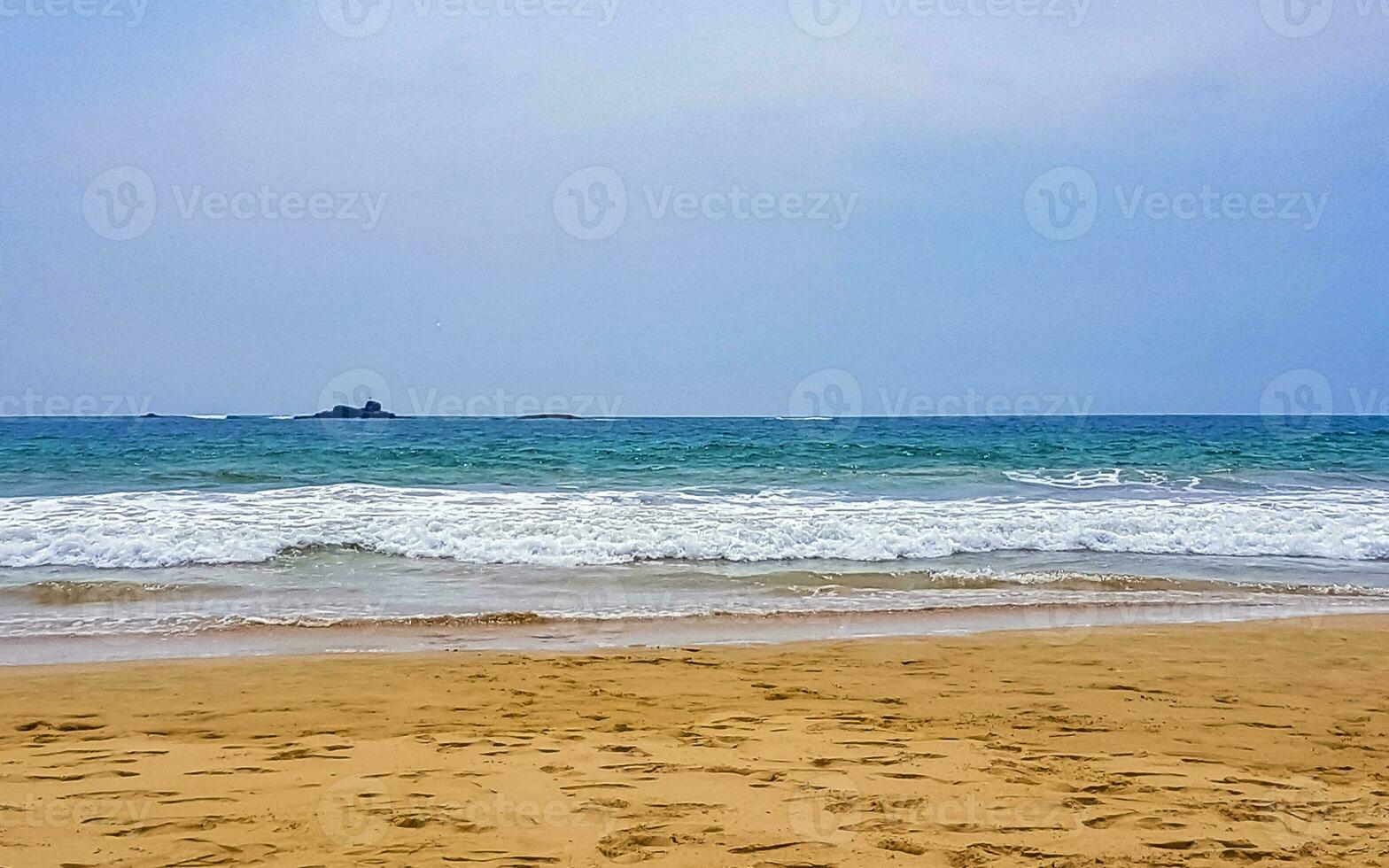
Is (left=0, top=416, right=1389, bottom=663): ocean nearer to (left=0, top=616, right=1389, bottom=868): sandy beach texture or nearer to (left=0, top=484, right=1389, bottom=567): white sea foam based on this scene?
(left=0, top=484, right=1389, bottom=567): white sea foam

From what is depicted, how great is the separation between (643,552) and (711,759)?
25.1 feet

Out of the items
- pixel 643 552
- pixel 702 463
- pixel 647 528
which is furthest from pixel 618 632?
pixel 702 463

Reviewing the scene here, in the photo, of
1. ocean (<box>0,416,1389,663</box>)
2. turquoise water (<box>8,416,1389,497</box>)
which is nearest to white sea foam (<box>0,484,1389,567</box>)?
ocean (<box>0,416,1389,663</box>)

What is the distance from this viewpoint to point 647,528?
13375 mm

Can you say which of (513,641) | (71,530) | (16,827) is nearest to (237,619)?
(513,641)

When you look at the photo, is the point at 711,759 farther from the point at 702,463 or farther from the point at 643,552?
the point at 702,463

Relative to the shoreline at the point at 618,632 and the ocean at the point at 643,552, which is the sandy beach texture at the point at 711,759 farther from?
the ocean at the point at 643,552

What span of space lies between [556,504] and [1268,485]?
47.6 feet

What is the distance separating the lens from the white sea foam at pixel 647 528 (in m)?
12.1

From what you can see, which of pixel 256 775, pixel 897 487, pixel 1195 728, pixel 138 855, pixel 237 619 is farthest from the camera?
pixel 897 487

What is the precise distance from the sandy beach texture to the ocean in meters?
1.27

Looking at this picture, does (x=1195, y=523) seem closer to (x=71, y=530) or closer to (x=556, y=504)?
(x=556, y=504)

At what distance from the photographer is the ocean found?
838 cm

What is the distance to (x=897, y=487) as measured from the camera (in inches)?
734
